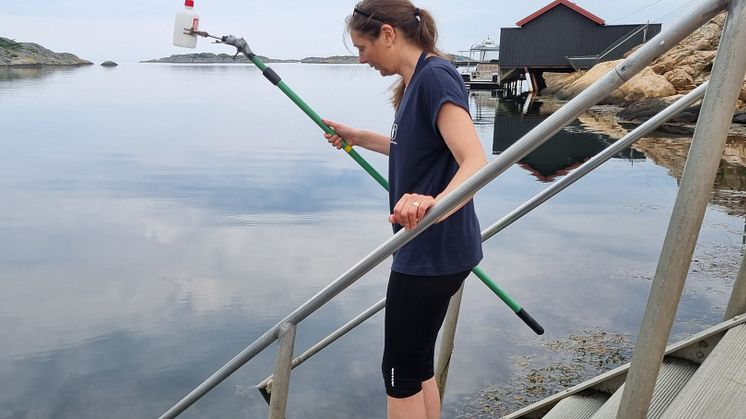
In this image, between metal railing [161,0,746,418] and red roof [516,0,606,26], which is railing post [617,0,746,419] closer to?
metal railing [161,0,746,418]

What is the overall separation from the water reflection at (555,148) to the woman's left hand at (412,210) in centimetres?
1120

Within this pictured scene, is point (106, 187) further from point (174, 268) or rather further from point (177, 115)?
point (177, 115)

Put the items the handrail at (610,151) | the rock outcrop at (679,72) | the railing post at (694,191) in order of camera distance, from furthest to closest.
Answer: the rock outcrop at (679,72) → the handrail at (610,151) → the railing post at (694,191)

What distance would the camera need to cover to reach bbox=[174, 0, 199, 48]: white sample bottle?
2.93 metres

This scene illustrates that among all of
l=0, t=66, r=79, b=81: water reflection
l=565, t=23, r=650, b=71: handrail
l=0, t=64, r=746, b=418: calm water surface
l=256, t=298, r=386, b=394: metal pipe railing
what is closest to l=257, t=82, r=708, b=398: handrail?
l=256, t=298, r=386, b=394: metal pipe railing

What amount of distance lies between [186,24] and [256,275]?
693cm

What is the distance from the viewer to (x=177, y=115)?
41.6 metres

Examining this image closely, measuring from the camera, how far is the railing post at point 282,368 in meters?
2.39

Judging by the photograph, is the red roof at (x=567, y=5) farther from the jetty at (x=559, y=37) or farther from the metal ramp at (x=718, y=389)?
the metal ramp at (x=718, y=389)

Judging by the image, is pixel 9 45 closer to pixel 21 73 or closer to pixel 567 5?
pixel 21 73

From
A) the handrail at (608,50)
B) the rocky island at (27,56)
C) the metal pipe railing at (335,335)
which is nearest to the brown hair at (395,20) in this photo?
the metal pipe railing at (335,335)

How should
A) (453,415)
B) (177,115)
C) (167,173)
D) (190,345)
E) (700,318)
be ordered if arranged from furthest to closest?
(177,115) < (167,173) < (190,345) < (700,318) < (453,415)

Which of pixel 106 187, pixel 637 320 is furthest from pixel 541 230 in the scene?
pixel 106 187

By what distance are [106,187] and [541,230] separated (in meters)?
11.1
